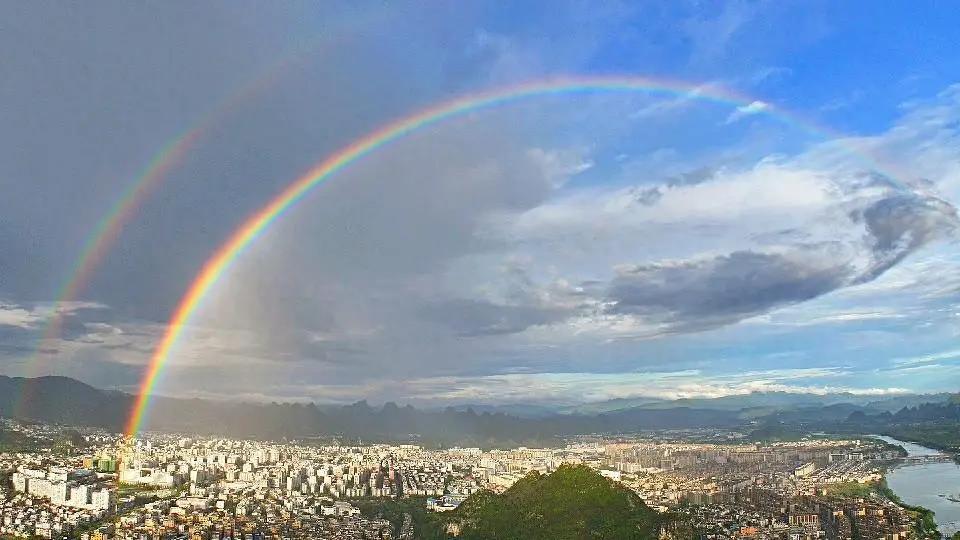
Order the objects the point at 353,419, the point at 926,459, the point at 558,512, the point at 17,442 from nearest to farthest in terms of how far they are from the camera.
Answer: the point at 558,512 → the point at 17,442 → the point at 926,459 → the point at 353,419

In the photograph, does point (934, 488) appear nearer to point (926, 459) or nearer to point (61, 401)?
point (926, 459)

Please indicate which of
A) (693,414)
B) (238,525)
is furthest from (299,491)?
(693,414)

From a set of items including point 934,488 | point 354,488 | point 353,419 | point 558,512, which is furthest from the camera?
point 353,419

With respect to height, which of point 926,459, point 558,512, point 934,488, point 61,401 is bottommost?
point 934,488

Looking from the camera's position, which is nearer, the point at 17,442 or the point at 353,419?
the point at 17,442

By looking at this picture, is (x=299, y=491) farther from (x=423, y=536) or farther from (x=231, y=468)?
(x=423, y=536)

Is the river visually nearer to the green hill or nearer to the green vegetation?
the green hill

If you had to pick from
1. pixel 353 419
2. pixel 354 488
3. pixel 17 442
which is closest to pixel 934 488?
pixel 354 488
